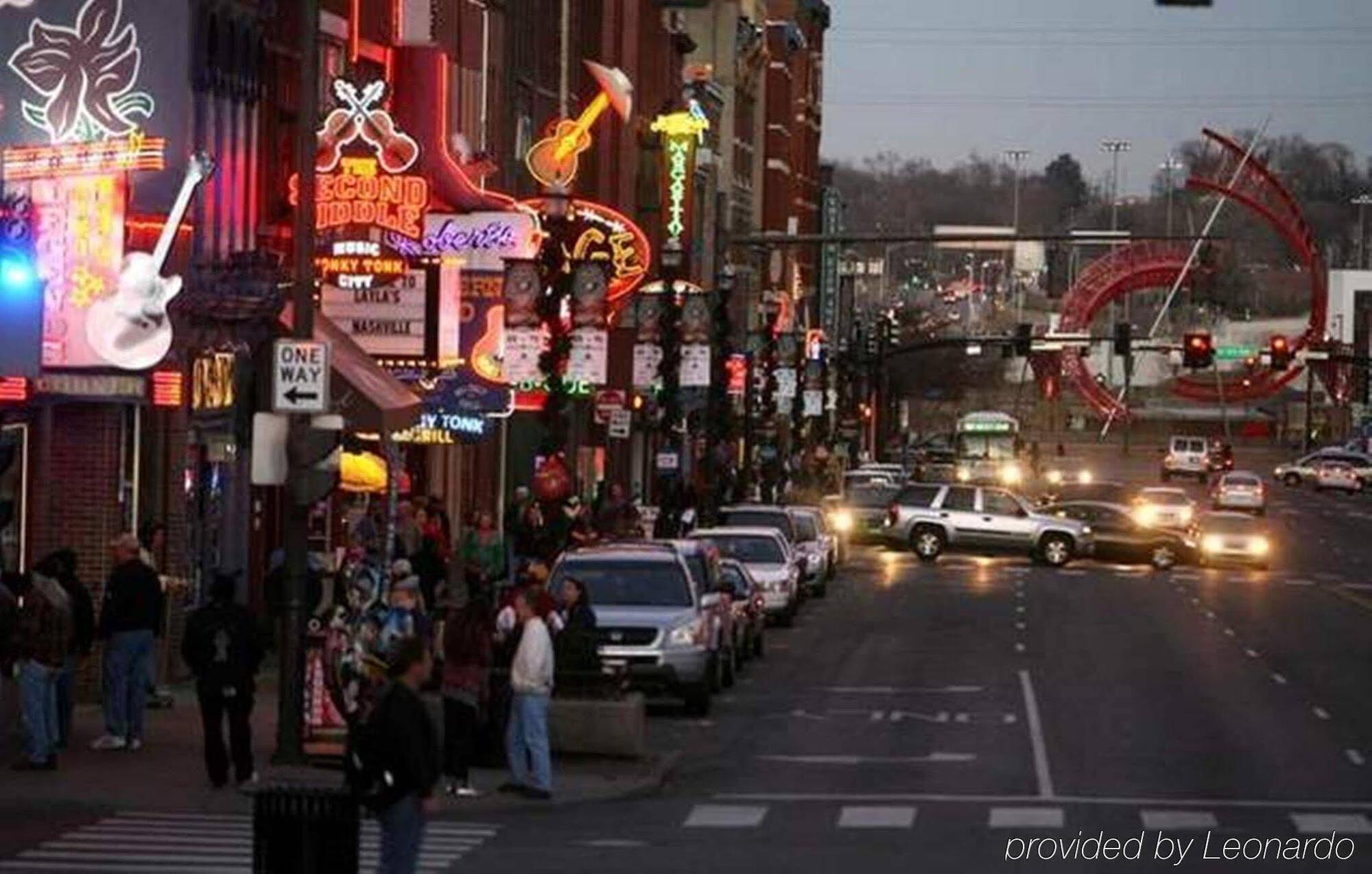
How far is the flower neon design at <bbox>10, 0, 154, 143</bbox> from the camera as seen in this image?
31734 mm

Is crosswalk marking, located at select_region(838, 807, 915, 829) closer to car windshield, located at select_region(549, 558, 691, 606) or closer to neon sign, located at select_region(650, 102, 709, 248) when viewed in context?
car windshield, located at select_region(549, 558, 691, 606)

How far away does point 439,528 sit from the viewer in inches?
1597

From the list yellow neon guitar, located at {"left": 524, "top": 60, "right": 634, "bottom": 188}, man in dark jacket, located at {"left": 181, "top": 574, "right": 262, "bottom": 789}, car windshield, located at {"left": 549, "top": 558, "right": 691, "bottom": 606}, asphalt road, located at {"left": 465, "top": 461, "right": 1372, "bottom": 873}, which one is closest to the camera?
asphalt road, located at {"left": 465, "top": 461, "right": 1372, "bottom": 873}

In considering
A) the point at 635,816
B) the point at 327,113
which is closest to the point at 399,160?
the point at 327,113

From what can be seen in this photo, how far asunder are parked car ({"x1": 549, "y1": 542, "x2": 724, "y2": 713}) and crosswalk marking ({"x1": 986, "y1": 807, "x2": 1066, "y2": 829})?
776 cm

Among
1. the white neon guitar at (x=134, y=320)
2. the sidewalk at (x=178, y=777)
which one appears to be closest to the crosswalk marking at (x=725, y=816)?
the sidewalk at (x=178, y=777)

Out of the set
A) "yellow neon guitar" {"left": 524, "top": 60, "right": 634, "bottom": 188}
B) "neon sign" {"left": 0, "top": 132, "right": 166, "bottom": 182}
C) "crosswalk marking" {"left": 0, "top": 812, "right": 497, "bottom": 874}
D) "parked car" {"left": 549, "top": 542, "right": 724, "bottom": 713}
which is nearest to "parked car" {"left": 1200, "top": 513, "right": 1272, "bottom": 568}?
"yellow neon guitar" {"left": 524, "top": 60, "right": 634, "bottom": 188}

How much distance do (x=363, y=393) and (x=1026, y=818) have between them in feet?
41.8

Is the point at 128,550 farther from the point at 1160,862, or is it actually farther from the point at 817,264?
the point at 817,264

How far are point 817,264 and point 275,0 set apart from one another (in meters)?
102

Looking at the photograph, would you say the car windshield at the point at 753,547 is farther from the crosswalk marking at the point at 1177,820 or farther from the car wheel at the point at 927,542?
the crosswalk marking at the point at 1177,820

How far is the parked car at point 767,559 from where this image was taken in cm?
4853

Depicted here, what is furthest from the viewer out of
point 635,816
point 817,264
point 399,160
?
point 817,264

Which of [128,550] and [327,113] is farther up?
[327,113]
